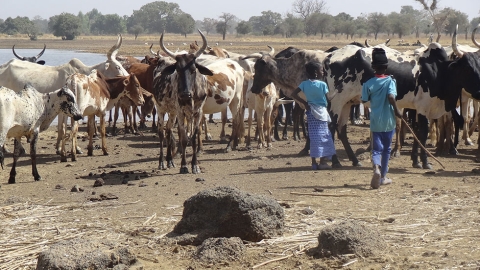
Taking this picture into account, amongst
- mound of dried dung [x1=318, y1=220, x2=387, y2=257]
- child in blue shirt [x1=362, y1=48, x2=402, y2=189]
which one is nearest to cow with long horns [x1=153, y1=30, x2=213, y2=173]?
child in blue shirt [x1=362, y1=48, x2=402, y2=189]

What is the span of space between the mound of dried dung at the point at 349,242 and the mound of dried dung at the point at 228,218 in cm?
70

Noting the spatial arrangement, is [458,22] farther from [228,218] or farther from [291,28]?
[228,218]

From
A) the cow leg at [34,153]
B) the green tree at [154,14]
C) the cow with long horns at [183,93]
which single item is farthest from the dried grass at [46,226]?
the green tree at [154,14]

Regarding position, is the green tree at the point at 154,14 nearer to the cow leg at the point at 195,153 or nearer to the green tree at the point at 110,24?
the green tree at the point at 110,24

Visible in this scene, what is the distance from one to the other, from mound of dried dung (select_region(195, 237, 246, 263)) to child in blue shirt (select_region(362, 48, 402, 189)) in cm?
340

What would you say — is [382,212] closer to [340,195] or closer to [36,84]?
[340,195]

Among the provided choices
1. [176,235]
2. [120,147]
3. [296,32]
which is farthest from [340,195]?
[296,32]

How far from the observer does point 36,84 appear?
49.4 feet

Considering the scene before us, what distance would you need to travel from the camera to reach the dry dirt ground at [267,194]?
23.3ft

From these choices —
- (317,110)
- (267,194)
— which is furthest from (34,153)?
(317,110)

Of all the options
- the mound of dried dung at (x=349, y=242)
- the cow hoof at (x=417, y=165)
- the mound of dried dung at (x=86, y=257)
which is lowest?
the mound of dried dung at (x=86, y=257)

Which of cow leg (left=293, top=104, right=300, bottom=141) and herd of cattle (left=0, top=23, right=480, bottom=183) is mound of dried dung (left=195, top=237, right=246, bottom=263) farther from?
cow leg (left=293, top=104, right=300, bottom=141)

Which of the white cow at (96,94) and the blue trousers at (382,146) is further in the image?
the white cow at (96,94)

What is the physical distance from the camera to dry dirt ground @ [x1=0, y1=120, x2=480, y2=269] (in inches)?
279
